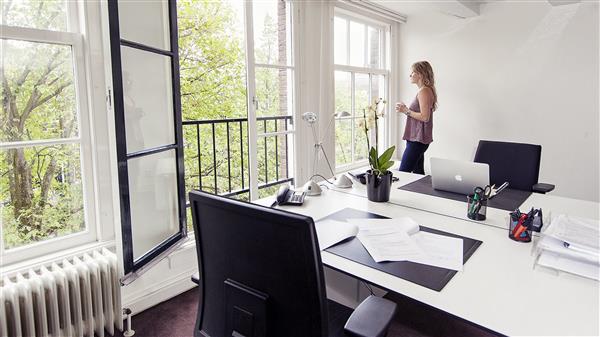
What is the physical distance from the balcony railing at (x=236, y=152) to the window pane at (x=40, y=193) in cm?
114

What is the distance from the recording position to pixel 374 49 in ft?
13.7

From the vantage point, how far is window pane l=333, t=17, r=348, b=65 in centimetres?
357

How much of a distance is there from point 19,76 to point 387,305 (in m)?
1.96

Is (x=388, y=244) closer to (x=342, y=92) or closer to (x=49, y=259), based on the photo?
(x=49, y=259)

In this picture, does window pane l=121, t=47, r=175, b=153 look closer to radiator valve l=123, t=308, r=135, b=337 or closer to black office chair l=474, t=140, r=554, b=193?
radiator valve l=123, t=308, r=135, b=337

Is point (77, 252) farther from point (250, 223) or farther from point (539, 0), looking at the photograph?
point (539, 0)

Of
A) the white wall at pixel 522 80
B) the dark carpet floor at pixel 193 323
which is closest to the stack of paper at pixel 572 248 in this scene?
the dark carpet floor at pixel 193 323

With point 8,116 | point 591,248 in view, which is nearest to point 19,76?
point 8,116

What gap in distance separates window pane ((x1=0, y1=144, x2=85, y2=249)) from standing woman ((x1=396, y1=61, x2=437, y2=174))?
8.27 feet

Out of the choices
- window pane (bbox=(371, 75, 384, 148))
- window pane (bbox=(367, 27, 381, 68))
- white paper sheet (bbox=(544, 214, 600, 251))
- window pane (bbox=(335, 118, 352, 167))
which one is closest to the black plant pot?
white paper sheet (bbox=(544, 214, 600, 251))

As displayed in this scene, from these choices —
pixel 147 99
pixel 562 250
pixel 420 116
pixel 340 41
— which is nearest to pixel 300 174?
Answer: pixel 420 116

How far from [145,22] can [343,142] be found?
2.34 metres

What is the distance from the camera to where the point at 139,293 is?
7.21 feet

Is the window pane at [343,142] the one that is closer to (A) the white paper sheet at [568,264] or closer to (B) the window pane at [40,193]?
(B) the window pane at [40,193]
